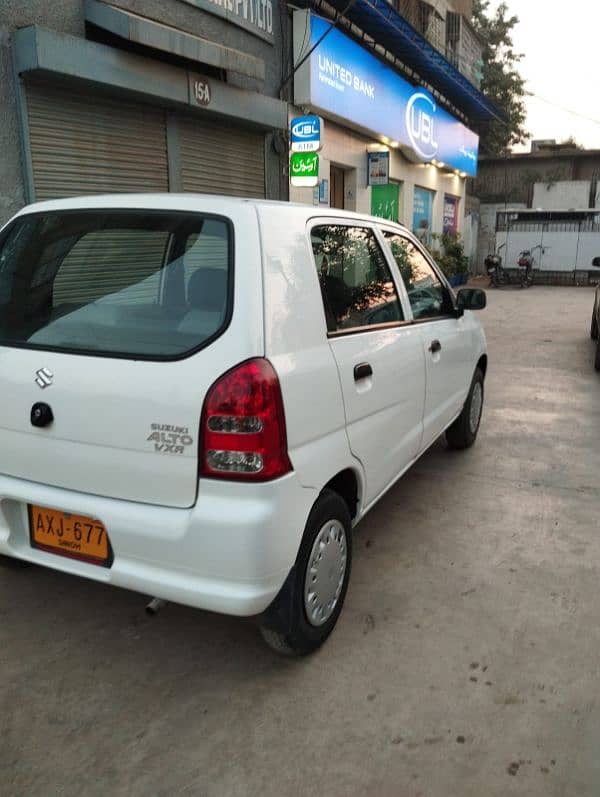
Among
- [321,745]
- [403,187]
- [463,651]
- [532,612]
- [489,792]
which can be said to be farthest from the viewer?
[403,187]

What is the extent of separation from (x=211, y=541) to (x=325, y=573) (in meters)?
0.65

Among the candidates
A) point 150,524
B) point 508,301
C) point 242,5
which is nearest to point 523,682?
point 150,524

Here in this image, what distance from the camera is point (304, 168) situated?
9922 mm

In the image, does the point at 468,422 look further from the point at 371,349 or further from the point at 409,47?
the point at 409,47

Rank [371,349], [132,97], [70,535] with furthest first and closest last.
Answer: [132,97] < [371,349] < [70,535]

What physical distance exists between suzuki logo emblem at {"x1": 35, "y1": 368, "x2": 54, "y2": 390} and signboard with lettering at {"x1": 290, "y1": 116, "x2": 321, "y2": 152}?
838 cm

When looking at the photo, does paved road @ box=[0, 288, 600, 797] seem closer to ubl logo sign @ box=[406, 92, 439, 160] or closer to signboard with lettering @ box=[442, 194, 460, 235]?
ubl logo sign @ box=[406, 92, 439, 160]

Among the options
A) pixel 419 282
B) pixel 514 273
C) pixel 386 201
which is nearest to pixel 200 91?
pixel 419 282

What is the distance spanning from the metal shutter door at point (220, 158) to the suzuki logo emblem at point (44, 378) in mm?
6586

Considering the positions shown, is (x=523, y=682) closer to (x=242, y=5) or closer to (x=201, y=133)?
(x=201, y=133)

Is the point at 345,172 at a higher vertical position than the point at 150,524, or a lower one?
higher

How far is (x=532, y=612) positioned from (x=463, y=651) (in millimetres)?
471

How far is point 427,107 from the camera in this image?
52.7ft

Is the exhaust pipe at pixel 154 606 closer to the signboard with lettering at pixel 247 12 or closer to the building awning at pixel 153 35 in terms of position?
the building awning at pixel 153 35
